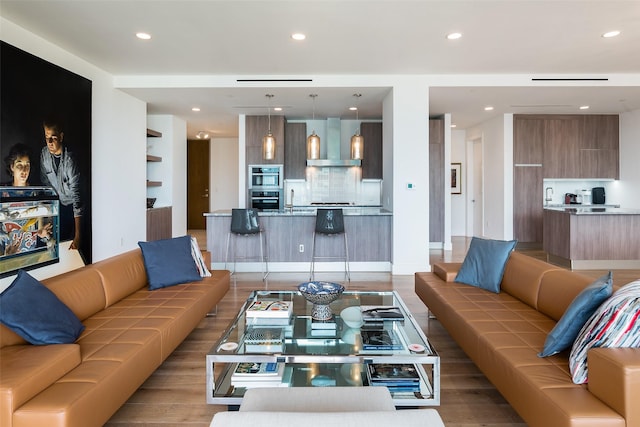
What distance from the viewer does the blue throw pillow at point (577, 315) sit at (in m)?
1.78

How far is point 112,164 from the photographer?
5.77 m

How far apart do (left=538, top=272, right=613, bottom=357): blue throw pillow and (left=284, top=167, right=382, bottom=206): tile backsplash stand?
673 centimetres

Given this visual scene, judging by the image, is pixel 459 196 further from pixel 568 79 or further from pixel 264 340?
pixel 264 340

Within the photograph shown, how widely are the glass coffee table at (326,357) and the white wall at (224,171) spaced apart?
30.0ft

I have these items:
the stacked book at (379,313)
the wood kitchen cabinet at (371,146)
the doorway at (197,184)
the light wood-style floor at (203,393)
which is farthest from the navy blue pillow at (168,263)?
the doorway at (197,184)

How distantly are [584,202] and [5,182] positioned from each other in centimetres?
992

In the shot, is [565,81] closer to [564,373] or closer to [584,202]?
[584,202]

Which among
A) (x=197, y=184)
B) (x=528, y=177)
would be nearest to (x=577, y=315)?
(x=528, y=177)

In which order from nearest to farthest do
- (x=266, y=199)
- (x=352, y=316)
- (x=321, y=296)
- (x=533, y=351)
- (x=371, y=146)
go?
(x=533, y=351)
(x=321, y=296)
(x=352, y=316)
(x=266, y=199)
(x=371, y=146)

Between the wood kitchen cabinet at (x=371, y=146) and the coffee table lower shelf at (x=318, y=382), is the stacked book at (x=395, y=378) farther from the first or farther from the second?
the wood kitchen cabinet at (x=371, y=146)

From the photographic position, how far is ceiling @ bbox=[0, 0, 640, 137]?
3.62m

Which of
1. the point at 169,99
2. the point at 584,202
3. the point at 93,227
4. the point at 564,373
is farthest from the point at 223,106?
the point at 584,202

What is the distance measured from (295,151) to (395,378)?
663 centimetres

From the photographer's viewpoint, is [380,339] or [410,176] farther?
[410,176]
